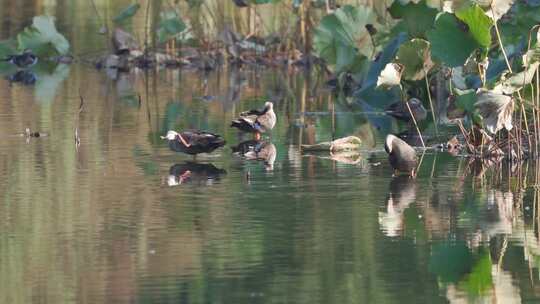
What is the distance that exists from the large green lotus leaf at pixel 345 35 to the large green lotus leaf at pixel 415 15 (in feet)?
6.64

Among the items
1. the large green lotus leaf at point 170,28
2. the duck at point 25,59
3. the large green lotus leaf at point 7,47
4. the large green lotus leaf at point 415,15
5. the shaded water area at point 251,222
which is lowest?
the shaded water area at point 251,222

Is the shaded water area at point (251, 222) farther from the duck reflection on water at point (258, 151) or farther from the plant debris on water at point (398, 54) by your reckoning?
the plant debris on water at point (398, 54)

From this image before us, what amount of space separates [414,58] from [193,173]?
2.99 metres

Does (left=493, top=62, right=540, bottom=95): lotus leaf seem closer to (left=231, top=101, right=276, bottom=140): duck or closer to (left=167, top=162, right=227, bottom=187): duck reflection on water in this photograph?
(left=167, top=162, right=227, bottom=187): duck reflection on water

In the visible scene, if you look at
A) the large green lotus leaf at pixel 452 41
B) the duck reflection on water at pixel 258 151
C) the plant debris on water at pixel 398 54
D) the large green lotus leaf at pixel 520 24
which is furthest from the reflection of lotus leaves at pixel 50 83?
the large green lotus leaf at pixel 452 41

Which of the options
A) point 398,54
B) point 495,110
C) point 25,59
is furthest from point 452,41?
point 25,59

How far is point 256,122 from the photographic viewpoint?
1205 centimetres

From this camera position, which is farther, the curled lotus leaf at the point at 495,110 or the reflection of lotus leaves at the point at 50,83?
the reflection of lotus leaves at the point at 50,83

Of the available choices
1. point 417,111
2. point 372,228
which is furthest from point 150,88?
point 372,228

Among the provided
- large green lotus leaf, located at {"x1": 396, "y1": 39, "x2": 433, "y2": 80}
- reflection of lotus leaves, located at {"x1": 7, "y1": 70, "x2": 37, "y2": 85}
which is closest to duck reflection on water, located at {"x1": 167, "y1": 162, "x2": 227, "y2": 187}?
large green lotus leaf, located at {"x1": 396, "y1": 39, "x2": 433, "y2": 80}

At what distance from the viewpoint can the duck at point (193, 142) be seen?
10.7 metres

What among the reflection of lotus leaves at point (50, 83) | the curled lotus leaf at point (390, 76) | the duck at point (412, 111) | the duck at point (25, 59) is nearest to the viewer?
the curled lotus leaf at point (390, 76)

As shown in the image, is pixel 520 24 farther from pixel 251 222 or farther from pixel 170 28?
pixel 170 28

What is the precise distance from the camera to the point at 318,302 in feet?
20.0
